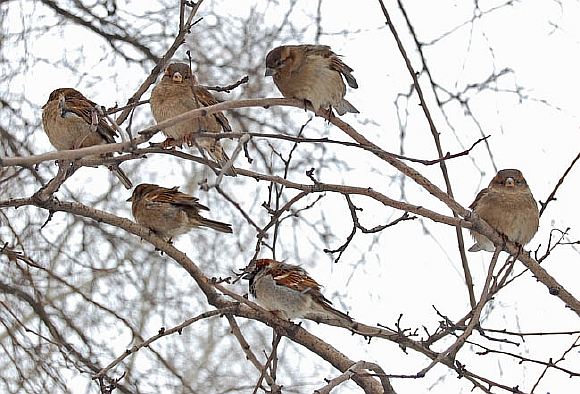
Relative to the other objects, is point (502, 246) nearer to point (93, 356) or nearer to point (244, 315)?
point (244, 315)

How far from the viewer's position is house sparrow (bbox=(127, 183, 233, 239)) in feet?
11.0

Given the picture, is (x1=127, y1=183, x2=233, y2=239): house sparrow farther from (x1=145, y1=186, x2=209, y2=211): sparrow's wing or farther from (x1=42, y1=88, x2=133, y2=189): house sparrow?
(x1=42, y1=88, x2=133, y2=189): house sparrow

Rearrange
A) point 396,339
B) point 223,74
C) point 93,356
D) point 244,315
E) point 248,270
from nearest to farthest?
point 396,339, point 244,315, point 248,270, point 93,356, point 223,74

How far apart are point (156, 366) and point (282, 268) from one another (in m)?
0.99

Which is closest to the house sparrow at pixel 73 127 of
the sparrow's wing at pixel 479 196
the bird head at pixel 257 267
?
the bird head at pixel 257 267

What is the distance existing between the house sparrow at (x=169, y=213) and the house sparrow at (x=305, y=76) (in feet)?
1.88

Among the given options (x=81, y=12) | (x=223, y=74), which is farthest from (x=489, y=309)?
(x=81, y=12)

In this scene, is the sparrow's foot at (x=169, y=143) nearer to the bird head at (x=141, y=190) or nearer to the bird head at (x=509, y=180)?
the bird head at (x=141, y=190)

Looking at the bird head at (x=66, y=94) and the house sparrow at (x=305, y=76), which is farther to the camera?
the bird head at (x=66, y=94)

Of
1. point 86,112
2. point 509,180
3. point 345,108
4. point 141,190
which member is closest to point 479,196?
point 509,180

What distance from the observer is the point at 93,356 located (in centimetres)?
371

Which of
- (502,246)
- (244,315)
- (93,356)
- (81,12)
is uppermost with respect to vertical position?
(81,12)

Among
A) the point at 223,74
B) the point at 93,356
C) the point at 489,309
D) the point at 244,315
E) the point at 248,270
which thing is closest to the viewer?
the point at 244,315

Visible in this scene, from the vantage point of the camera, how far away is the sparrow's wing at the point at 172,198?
3.36 meters
